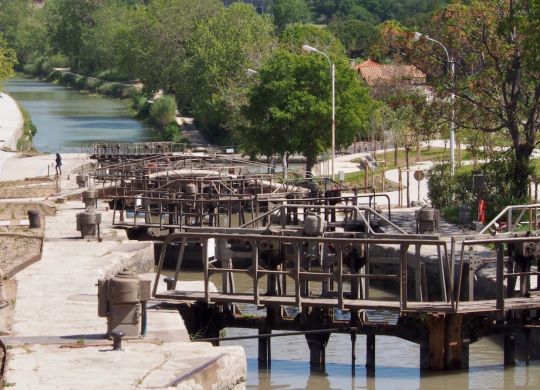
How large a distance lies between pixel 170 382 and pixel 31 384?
1.62m

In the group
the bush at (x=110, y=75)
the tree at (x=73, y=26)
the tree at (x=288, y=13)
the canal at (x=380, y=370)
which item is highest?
the tree at (x=288, y=13)

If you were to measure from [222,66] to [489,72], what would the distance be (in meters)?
46.3

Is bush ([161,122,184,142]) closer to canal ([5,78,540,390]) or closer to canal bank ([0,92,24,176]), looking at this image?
canal bank ([0,92,24,176])

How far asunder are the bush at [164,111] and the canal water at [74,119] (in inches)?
45.1

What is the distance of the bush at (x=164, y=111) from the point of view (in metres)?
93.5

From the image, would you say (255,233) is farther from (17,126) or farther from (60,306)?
(17,126)

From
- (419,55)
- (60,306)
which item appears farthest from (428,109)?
(60,306)

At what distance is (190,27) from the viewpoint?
102812 millimetres

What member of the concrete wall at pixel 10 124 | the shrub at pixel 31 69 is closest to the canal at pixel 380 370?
the concrete wall at pixel 10 124

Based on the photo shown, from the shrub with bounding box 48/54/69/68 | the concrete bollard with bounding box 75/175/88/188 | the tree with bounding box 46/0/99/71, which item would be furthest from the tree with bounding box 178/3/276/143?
the shrub with bounding box 48/54/69/68

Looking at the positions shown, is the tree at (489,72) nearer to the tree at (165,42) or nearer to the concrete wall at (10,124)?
the concrete wall at (10,124)

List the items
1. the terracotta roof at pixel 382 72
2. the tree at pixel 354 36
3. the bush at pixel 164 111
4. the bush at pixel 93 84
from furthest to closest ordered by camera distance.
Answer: the bush at pixel 93 84 → the tree at pixel 354 36 → the bush at pixel 164 111 → the terracotta roof at pixel 382 72

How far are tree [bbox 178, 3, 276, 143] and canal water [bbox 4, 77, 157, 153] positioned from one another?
4.76 meters

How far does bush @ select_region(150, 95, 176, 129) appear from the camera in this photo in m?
93.5
